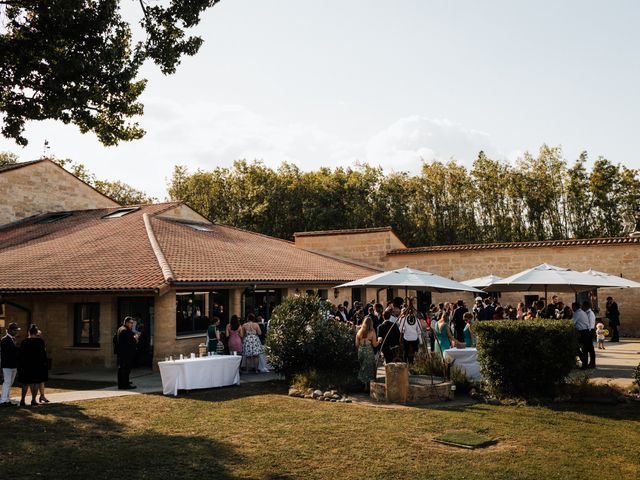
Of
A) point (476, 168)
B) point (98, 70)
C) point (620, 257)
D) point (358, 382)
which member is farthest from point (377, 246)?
point (98, 70)

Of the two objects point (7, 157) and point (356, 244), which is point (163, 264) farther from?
Answer: point (7, 157)

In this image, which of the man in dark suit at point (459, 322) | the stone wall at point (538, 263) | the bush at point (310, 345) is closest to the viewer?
the bush at point (310, 345)

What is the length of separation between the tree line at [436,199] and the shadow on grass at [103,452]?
38.7 meters

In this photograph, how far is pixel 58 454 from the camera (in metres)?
8.48

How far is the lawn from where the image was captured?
7613mm

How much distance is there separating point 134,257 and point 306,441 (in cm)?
1247

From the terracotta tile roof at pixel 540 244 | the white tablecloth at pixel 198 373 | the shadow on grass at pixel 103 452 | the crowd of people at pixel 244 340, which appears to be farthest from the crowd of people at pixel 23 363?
the terracotta tile roof at pixel 540 244

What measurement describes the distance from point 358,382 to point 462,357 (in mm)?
2732

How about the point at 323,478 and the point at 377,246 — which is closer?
the point at 323,478

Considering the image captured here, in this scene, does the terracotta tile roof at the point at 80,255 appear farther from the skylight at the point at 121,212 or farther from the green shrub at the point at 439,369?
the green shrub at the point at 439,369

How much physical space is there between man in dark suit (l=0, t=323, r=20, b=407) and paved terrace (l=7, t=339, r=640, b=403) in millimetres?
534

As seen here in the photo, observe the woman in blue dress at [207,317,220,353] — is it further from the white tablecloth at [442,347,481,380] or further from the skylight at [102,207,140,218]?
the skylight at [102,207,140,218]

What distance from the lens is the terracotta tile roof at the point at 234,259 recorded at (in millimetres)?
19359

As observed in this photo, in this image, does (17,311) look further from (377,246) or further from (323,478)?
(377,246)
